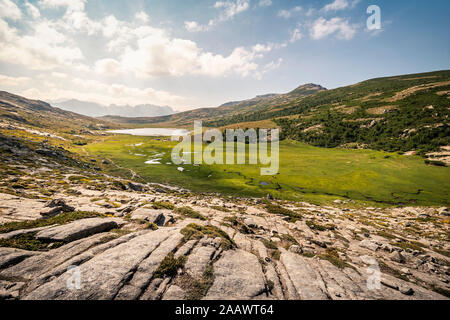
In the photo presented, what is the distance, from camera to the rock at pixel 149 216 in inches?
723

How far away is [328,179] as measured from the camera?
65.8m

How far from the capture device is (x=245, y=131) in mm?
188875

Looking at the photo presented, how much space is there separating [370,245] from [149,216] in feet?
82.7

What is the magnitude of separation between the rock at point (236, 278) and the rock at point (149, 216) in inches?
355

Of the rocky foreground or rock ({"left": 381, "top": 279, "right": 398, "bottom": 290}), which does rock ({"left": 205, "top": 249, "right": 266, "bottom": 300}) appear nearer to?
the rocky foreground

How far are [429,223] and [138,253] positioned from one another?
4683 centimetres

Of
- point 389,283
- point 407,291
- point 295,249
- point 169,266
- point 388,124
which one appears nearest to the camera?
point 169,266

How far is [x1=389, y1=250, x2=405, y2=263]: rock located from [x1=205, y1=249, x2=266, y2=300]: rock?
47.2 ft

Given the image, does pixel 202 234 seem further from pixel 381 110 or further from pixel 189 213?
pixel 381 110

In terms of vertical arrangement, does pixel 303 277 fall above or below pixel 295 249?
above

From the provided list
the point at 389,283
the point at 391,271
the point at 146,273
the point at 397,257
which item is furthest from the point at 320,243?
the point at 146,273
